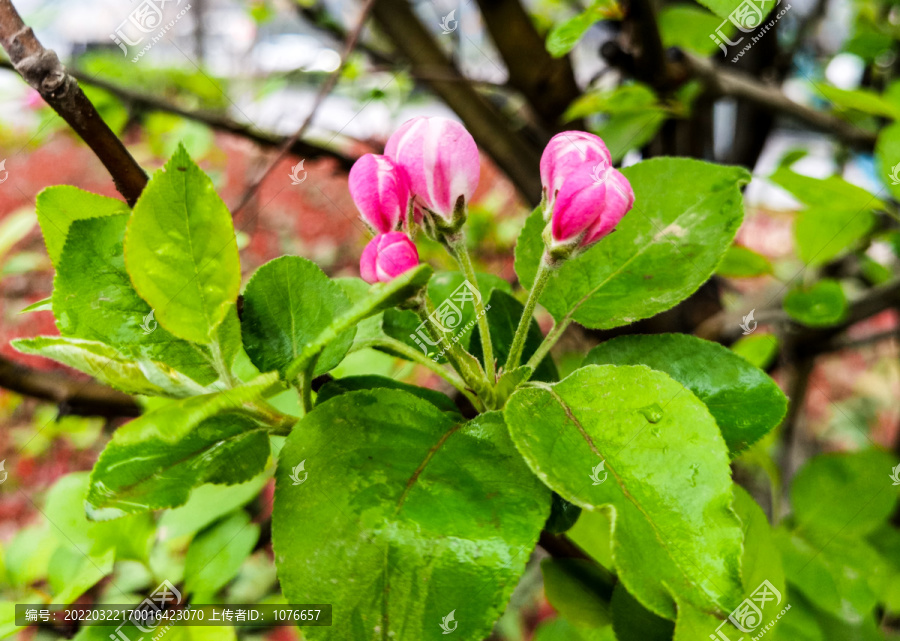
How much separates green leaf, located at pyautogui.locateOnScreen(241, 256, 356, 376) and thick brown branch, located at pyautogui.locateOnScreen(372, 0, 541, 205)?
1.99ft

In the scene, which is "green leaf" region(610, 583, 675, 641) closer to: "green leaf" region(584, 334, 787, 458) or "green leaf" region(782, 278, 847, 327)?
"green leaf" region(584, 334, 787, 458)

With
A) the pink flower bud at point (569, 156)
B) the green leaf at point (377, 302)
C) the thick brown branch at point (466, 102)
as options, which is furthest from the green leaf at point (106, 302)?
the thick brown branch at point (466, 102)

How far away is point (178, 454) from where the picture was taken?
13.3 inches

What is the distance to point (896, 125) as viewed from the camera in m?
0.67

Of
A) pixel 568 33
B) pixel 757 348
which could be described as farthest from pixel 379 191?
pixel 757 348

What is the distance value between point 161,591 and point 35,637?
64 centimetres

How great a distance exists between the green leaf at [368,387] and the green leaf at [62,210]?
153 millimetres

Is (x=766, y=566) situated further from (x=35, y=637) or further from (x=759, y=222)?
(x=759, y=222)


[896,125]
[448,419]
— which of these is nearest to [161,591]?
[448,419]

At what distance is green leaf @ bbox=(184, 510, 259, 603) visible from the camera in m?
0.58

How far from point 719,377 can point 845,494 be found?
0.56 meters

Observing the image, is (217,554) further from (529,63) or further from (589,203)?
(529,63)

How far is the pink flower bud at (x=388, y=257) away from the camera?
34 cm

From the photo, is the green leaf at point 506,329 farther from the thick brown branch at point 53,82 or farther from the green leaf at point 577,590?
the thick brown branch at point 53,82
